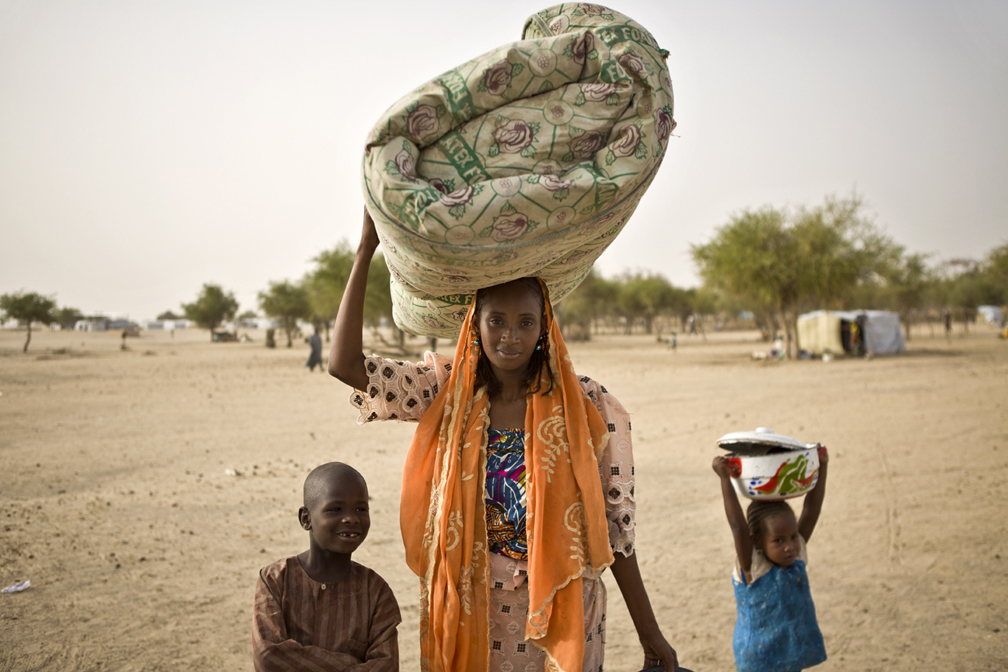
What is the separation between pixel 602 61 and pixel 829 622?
378 cm

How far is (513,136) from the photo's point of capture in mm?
1648

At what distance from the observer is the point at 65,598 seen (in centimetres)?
402

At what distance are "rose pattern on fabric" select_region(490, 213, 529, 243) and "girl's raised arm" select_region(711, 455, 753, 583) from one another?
155 centimetres

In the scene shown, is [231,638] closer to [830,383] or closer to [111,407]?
[111,407]

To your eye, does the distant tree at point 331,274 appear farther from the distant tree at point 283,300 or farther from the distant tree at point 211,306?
the distant tree at point 211,306

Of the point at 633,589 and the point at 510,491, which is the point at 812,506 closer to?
the point at 633,589

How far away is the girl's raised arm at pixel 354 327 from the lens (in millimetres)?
1948

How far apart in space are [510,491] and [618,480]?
33 cm

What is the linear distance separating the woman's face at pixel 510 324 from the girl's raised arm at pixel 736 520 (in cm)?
119

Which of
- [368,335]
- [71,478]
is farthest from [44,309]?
Result: [71,478]

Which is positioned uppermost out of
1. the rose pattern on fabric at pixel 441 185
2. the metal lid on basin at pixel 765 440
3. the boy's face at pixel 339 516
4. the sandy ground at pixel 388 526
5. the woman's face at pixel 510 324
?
the rose pattern on fabric at pixel 441 185

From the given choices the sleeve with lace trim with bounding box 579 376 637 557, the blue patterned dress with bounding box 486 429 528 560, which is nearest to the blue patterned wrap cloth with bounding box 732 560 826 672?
the sleeve with lace trim with bounding box 579 376 637 557

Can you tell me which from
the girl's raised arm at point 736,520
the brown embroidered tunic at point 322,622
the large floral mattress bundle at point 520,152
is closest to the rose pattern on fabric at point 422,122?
the large floral mattress bundle at point 520,152

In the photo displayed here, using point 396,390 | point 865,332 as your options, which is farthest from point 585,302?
point 396,390
